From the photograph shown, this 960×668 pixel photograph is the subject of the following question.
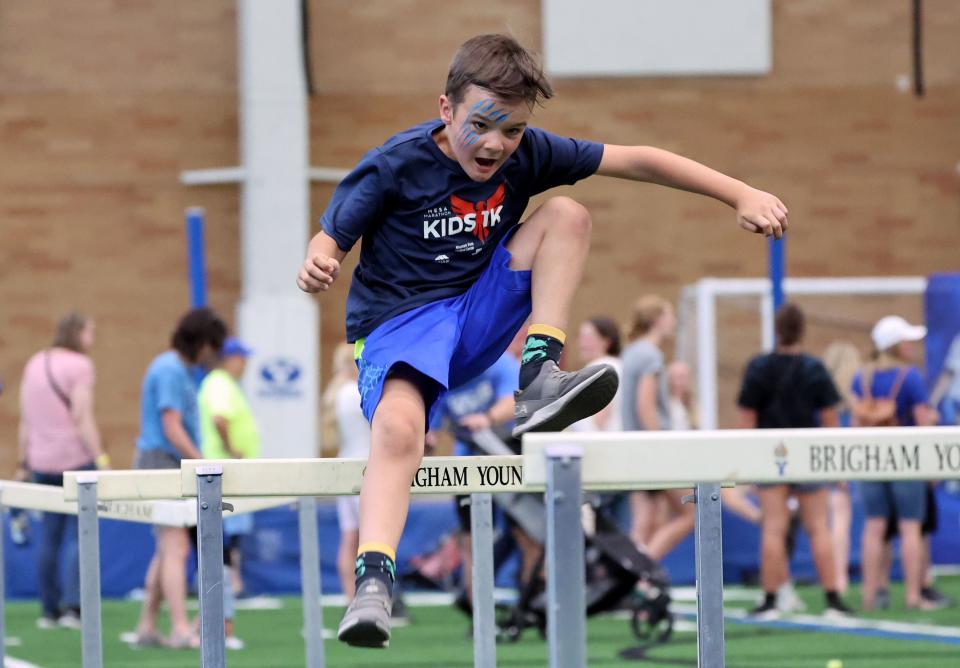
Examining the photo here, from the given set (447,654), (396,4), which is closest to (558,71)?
(396,4)

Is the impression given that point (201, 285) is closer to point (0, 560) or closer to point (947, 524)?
point (0, 560)

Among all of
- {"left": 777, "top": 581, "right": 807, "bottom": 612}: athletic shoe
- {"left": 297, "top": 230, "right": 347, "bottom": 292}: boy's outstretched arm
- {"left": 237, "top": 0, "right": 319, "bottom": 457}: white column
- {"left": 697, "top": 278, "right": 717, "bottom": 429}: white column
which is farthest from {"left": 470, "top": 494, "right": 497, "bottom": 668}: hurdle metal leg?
{"left": 237, "top": 0, "right": 319, "bottom": 457}: white column

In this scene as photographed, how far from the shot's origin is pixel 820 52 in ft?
51.4

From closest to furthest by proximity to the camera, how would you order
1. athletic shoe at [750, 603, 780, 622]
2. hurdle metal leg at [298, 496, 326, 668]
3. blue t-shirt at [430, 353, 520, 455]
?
1. hurdle metal leg at [298, 496, 326, 668]
2. blue t-shirt at [430, 353, 520, 455]
3. athletic shoe at [750, 603, 780, 622]

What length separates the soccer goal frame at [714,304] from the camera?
44.6 ft

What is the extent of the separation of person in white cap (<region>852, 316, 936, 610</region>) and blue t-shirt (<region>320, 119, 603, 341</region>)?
5630mm

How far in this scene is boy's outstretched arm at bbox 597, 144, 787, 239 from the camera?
401 centimetres

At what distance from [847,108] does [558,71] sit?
9.75 ft

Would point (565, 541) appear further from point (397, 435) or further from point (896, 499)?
point (896, 499)

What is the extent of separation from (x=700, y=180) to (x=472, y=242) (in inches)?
25.1

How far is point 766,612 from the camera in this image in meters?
9.20

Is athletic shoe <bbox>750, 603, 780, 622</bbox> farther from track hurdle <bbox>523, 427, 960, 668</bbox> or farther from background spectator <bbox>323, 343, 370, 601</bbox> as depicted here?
track hurdle <bbox>523, 427, 960, 668</bbox>

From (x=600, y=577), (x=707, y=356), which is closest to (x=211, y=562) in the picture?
(x=600, y=577)

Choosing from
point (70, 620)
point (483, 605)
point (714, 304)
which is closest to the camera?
point (483, 605)
